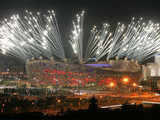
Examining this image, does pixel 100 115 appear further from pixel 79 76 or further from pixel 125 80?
pixel 79 76

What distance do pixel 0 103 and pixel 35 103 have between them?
7.80 ft

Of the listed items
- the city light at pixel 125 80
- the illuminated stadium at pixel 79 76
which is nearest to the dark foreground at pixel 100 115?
the illuminated stadium at pixel 79 76

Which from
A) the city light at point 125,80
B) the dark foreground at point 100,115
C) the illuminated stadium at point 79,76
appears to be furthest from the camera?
the illuminated stadium at point 79,76

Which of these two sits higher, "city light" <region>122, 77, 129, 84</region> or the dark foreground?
"city light" <region>122, 77, 129, 84</region>

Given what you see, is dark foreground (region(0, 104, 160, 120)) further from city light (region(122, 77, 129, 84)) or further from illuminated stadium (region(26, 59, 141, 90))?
city light (region(122, 77, 129, 84))

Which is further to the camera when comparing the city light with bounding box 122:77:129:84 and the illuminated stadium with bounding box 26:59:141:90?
the illuminated stadium with bounding box 26:59:141:90

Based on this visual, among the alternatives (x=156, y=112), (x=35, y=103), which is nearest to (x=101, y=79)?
(x=35, y=103)

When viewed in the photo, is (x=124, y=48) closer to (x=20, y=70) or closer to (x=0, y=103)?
(x=0, y=103)

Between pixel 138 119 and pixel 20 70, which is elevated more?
pixel 20 70

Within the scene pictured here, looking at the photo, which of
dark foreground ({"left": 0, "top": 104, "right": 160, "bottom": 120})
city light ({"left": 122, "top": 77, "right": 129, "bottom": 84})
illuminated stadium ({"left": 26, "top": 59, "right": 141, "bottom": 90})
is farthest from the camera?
illuminated stadium ({"left": 26, "top": 59, "right": 141, "bottom": 90})

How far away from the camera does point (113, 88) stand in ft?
92.4

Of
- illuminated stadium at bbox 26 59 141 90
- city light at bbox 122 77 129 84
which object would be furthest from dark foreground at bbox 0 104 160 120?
city light at bbox 122 77 129 84

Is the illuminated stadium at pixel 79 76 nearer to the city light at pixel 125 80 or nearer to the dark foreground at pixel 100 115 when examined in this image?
the city light at pixel 125 80

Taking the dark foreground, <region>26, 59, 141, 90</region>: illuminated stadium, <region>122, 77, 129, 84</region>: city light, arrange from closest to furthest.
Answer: the dark foreground
<region>122, 77, 129, 84</region>: city light
<region>26, 59, 141, 90</region>: illuminated stadium
